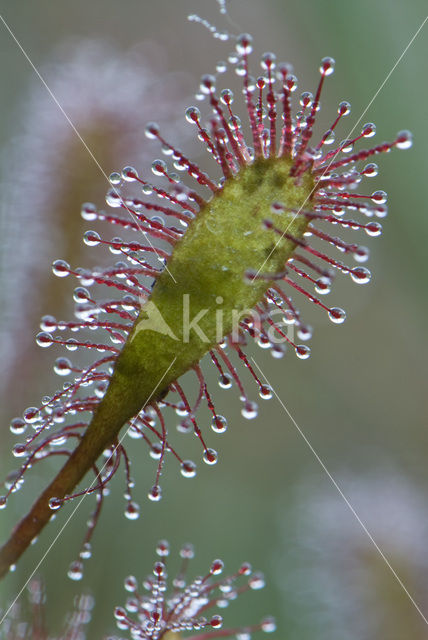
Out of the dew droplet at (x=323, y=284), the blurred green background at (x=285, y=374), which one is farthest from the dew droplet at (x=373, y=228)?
the blurred green background at (x=285, y=374)

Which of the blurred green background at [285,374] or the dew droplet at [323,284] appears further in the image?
the blurred green background at [285,374]

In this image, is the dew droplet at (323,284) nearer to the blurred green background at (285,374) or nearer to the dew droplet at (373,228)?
the dew droplet at (373,228)

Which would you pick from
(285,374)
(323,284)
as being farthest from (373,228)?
(285,374)

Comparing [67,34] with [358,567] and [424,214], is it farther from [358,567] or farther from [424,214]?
[358,567]

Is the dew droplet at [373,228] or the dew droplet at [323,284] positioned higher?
the dew droplet at [373,228]

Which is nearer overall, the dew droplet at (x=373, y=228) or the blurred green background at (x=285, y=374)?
the dew droplet at (x=373, y=228)

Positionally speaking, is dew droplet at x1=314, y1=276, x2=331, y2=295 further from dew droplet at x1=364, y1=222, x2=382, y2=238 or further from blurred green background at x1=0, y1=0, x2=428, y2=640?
blurred green background at x1=0, y1=0, x2=428, y2=640

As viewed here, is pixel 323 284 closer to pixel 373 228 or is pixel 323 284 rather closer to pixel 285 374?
pixel 373 228

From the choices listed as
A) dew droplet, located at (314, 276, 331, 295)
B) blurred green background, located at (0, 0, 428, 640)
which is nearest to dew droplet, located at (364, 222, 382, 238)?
dew droplet, located at (314, 276, 331, 295)

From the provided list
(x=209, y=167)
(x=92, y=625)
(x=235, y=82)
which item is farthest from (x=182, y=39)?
(x=92, y=625)
